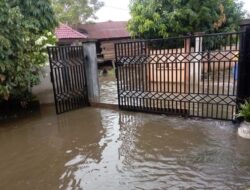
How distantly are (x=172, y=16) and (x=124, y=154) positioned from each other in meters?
7.22

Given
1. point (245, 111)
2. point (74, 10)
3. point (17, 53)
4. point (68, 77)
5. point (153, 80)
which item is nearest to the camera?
point (245, 111)

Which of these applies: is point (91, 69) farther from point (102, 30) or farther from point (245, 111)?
point (102, 30)

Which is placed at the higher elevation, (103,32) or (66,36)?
Result: (103,32)

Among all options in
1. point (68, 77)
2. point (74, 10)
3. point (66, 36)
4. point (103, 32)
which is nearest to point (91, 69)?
point (68, 77)

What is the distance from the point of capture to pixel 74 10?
19.7 meters

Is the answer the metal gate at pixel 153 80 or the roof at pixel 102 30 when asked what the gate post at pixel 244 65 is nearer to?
the metal gate at pixel 153 80

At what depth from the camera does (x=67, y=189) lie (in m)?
3.26

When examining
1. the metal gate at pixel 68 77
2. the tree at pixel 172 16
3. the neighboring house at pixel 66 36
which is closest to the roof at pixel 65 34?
the neighboring house at pixel 66 36

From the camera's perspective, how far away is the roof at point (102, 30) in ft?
64.1

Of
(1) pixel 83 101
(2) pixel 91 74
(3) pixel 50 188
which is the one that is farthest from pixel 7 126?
(3) pixel 50 188

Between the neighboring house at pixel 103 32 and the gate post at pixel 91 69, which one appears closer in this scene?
the gate post at pixel 91 69

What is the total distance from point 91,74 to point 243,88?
4033mm

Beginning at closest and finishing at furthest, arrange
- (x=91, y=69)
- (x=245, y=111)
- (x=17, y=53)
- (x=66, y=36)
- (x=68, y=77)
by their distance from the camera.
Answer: (x=245, y=111), (x=17, y=53), (x=68, y=77), (x=91, y=69), (x=66, y=36)

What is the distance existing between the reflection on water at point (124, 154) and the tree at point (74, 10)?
14.7 metres
